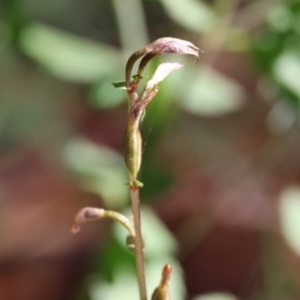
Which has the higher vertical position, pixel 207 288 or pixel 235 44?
pixel 235 44

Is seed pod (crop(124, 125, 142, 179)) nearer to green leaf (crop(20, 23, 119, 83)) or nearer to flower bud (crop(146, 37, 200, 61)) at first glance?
flower bud (crop(146, 37, 200, 61))

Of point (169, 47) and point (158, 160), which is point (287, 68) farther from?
point (169, 47)

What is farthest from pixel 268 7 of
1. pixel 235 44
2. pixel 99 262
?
pixel 99 262

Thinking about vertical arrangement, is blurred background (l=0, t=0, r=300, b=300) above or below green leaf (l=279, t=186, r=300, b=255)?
above

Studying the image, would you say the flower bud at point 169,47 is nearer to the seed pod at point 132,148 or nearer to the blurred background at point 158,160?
the seed pod at point 132,148

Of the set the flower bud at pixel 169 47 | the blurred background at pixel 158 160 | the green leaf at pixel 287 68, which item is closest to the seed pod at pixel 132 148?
A: the flower bud at pixel 169 47

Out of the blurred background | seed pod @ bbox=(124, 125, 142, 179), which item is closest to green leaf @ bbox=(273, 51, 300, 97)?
the blurred background

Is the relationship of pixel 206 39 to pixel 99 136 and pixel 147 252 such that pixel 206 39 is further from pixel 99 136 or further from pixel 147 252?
pixel 99 136
